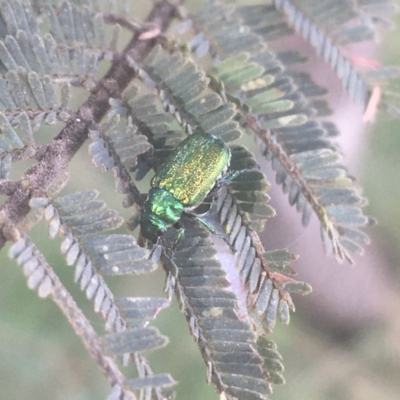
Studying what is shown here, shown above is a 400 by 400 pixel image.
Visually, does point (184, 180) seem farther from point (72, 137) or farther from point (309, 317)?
point (309, 317)

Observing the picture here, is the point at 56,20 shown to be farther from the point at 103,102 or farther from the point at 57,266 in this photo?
the point at 57,266

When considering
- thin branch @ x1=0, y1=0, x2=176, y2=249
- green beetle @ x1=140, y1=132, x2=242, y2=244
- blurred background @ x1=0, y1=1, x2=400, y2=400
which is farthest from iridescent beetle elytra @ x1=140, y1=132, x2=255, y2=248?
blurred background @ x1=0, y1=1, x2=400, y2=400

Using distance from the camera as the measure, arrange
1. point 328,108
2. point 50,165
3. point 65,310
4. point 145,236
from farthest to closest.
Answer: point 328,108 < point 145,236 < point 50,165 < point 65,310

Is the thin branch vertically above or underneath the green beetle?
above

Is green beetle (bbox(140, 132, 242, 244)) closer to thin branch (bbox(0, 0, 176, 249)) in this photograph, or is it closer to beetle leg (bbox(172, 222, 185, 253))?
beetle leg (bbox(172, 222, 185, 253))

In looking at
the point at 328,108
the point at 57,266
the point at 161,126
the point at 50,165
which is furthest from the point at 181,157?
the point at 57,266
